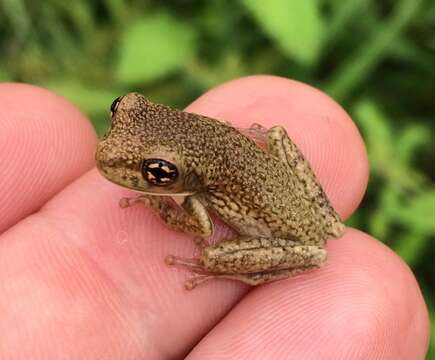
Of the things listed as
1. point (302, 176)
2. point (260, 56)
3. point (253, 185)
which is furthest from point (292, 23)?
point (253, 185)

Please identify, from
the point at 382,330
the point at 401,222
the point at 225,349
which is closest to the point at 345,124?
the point at 401,222

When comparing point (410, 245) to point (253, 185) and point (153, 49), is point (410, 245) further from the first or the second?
point (153, 49)

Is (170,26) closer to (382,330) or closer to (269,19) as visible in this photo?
(269,19)

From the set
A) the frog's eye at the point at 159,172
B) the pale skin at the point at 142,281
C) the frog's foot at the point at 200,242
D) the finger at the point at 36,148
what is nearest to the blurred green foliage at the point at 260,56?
the pale skin at the point at 142,281

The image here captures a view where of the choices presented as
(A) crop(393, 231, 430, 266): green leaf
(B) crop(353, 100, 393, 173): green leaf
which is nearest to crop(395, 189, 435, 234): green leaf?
(A) crop(393, 231, 430, 266): green leaf

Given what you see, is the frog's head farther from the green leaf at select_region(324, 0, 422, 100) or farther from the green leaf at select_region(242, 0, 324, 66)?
the green leaf at select_region(324, 0, 422, 100)
